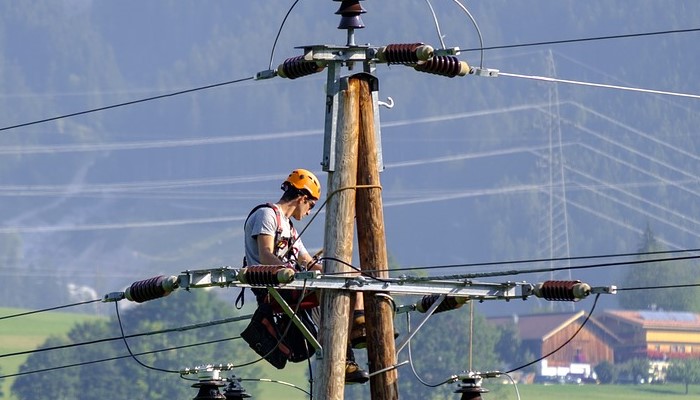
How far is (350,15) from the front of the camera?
786 inches

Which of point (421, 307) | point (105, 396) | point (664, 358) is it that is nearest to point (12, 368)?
point (105, 396)

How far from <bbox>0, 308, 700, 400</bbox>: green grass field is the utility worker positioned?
99468 mm

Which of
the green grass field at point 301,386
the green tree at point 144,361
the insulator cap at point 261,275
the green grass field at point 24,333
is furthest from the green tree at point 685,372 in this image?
the insulator cap at point 261,275

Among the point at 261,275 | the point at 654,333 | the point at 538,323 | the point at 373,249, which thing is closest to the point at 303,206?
the point at 373,249

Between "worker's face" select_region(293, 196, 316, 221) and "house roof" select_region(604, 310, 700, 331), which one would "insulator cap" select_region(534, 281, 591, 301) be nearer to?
"worker's face" select_region(293, 196, 316, 221)

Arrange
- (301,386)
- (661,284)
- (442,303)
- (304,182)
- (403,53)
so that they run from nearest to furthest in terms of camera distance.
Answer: (403,53) < (304,182) < (442,303) < (301,386) < (661,284)

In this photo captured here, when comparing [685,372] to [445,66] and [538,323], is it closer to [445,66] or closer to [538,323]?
[538,323]

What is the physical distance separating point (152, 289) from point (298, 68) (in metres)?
2.31

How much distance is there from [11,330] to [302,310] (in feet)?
476

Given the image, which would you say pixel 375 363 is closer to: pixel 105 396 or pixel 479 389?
pixel 479 389

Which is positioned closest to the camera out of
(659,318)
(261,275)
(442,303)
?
(261,275)

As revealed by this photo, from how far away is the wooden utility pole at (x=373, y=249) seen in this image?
18.8 metres

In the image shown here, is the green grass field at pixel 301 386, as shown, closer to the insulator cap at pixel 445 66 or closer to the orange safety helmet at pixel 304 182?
the orange safety helmet at pixel 304 182

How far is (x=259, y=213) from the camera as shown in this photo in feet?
62.4
